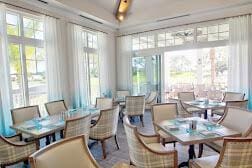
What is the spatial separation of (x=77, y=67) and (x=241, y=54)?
170 inches

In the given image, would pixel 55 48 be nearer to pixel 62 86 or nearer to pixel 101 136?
pixel 62 86

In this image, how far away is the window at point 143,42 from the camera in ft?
22.2

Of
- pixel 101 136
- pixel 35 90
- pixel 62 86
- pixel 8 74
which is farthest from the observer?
pixel 62 86

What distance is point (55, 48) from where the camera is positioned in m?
4.74

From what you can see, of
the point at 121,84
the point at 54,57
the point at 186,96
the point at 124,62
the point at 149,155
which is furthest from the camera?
the point at 121,84

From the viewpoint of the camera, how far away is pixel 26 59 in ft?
14.1

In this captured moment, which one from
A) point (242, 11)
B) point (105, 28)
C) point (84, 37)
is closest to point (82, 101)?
point (84, 37)

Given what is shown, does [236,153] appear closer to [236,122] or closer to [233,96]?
[236,122]

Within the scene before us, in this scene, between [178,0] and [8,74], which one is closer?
[8,74]

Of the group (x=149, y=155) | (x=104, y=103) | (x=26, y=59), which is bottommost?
(x=149, y=155)

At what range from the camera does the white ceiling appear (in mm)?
4977

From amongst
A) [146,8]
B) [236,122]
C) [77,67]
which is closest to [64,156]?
[236,122]

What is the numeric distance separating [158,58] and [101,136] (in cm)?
411

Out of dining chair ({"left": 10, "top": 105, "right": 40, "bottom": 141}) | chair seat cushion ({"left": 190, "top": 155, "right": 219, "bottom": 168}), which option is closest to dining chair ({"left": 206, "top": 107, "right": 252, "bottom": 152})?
chair seat cushion ({"left": 190, "top": 155, "right": 219, "bottom": 168})
